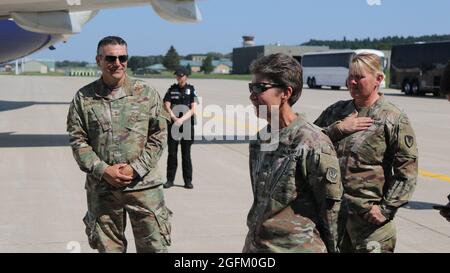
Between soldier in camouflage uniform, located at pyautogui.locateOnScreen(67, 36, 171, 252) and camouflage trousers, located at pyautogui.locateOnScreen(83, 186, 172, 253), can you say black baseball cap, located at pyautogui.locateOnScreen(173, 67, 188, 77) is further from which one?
camouflage trousers, located at pyautogui.locateOnScreen(83, 186, 172, 253)

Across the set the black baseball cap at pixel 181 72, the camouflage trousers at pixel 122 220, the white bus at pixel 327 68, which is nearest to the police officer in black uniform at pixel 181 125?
the black baseball cap at pixel 181 72

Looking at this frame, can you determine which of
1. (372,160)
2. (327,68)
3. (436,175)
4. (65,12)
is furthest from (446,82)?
(327,68)

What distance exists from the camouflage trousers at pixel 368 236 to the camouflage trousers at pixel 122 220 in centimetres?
123

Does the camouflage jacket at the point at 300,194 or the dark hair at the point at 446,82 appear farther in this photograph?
the dark hair at the point at 446,82

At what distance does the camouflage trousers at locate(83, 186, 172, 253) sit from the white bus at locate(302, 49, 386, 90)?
4330 cm

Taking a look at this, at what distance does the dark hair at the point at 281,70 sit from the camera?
2449 mm

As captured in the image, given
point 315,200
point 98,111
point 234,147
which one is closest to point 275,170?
point 315,200

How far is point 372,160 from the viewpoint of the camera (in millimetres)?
3225

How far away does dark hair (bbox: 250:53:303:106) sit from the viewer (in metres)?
2.45

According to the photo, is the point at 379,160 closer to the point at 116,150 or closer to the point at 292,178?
the point at 292,178

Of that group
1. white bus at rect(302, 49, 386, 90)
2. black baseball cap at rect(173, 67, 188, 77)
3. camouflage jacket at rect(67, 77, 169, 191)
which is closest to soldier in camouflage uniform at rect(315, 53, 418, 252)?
camouflage jacket at rect(67, 77, 169, 191)

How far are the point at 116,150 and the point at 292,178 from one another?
1589 millimetres

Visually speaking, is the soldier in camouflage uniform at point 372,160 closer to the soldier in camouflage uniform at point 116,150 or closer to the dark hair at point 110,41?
the soldier in camouflage uniform at point 116,150

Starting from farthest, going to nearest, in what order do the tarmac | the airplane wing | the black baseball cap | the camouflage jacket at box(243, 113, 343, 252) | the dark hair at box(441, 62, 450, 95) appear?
1. the airplane wing
2. the black baseball cap
3. the tarmac
4. the dark hair at box(441, 62, 450, 95)
5. the camouflage jacket at box(243, 113, 343, 252)
